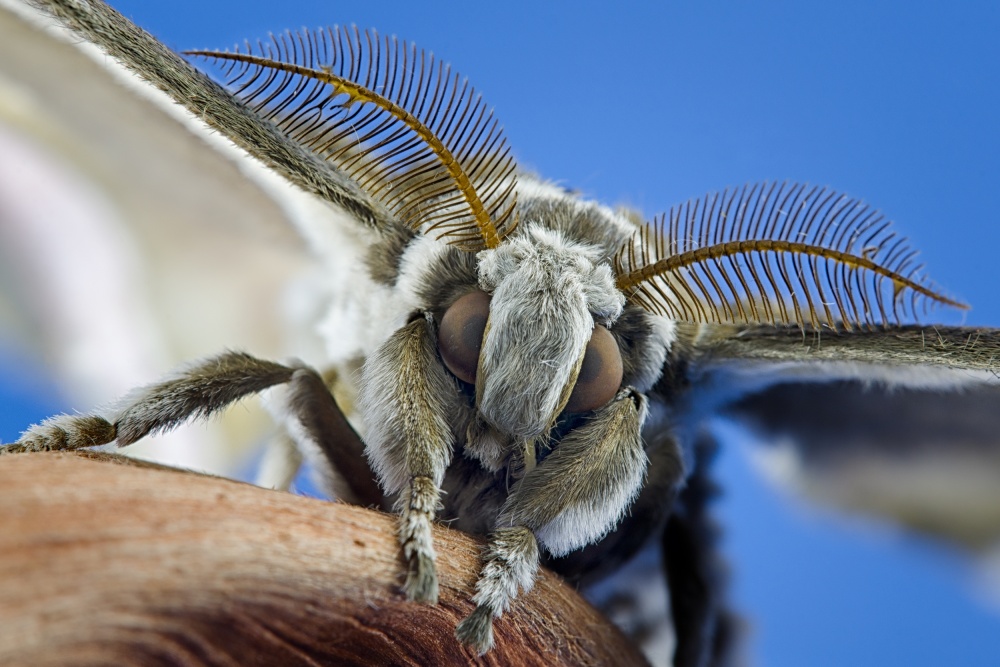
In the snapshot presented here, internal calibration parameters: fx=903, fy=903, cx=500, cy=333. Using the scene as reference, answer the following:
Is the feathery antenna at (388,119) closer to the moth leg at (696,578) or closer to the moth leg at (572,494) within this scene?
the moth leg at (572,494)

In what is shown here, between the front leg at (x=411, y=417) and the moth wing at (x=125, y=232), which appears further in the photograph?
the moth wing at (x=125, y=232)

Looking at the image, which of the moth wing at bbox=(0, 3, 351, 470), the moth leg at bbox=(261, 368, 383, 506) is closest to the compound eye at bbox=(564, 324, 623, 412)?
the moth leg at bbox=(261, 368, 383, 506)

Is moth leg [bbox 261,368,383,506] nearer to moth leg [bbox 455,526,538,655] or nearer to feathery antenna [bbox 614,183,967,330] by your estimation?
moth leg [bbox 455,526,538,655]

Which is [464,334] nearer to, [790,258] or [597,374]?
[597,374]

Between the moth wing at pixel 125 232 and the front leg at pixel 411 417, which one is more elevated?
the moth wing at pixel 125 232

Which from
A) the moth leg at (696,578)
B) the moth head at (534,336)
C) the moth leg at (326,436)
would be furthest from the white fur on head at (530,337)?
the moth leg at (696,578)

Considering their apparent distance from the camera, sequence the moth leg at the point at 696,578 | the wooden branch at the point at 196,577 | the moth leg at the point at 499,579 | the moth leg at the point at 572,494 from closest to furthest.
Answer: the wooden branch at the point at 196,577 < the moth leg at the point at 499,579 < the moth leg at the point at 572,494 < the moth leg at the point at 696,578
